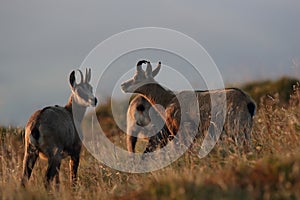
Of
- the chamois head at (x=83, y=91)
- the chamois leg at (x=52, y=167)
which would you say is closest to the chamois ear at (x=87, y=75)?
the chamois head at (x=83, y=91)

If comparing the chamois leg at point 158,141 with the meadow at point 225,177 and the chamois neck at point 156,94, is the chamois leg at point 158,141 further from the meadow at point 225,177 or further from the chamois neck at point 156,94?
the meadow at point 225,177

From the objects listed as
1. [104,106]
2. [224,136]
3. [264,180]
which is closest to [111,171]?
[224,136]

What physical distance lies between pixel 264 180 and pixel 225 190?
455 mm

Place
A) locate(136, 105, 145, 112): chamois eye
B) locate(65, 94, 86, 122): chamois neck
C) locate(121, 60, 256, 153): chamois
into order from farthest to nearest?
locate(136, 105, 145, 112): chamois eye → locate(65, 94, 86, 122): chamois neck → locate(121, 60, 256, 153): chamois

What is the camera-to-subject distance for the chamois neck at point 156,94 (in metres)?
14.0

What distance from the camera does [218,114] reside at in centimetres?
1209

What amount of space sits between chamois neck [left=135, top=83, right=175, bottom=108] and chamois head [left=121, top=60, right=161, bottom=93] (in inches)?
4.3

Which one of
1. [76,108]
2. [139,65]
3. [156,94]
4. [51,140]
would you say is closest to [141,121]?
[156,94]

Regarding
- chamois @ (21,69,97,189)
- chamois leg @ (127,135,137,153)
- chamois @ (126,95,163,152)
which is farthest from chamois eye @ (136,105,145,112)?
chamois @ (21,69,97,189)

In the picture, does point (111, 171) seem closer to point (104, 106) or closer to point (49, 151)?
point (49, 151)

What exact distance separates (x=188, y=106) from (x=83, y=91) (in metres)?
2.27

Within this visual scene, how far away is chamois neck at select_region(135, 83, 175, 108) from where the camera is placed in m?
14.0

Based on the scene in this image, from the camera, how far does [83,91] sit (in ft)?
44.5

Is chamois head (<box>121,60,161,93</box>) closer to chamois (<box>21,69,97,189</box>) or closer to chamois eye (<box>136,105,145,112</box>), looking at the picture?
chamois eye (<box>136,105,145,112</box>)
